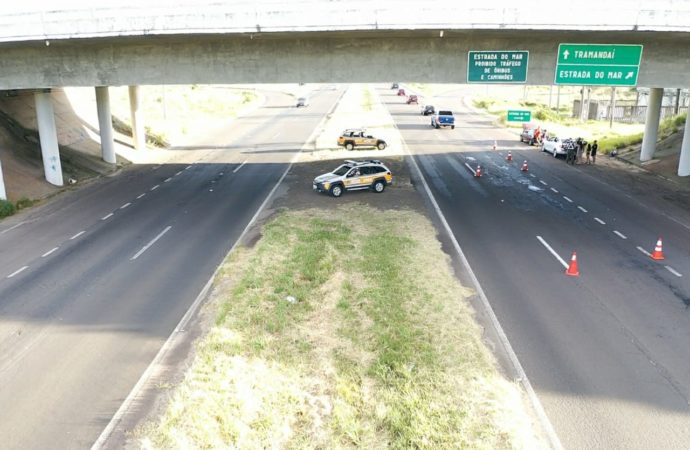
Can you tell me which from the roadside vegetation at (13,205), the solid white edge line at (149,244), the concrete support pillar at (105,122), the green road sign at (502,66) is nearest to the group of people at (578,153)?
the green road sign at (502,66)

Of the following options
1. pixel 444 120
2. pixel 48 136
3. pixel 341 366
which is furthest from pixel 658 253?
pixel 444 120

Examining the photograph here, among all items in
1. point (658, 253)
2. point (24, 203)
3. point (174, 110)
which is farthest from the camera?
point (174, 110)

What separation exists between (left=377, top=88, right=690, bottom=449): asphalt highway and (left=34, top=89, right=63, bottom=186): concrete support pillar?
2057cm

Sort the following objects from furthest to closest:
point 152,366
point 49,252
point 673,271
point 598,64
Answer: point 598,64, point 49,252, point 673,271, point 152,366

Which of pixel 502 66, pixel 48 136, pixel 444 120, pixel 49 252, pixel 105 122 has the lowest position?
pixel 49 252

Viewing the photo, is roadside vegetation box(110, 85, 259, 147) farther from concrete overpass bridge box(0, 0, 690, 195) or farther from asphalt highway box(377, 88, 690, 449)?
asphalt highway box(377, 88, 690, 449)

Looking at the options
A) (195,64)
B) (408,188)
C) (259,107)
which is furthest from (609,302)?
(259,107)

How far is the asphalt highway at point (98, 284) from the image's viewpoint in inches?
416

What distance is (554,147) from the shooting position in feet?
134

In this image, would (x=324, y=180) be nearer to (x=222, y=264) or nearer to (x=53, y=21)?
(x=222, y=264)

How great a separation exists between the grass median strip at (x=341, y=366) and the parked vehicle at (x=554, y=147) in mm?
26284

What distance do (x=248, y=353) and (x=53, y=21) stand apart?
18.3 metres

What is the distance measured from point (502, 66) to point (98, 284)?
1706cm

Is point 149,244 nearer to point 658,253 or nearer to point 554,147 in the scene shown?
point 658,253
